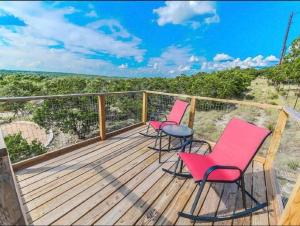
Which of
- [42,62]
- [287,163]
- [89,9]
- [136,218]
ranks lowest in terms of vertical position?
[287,163]

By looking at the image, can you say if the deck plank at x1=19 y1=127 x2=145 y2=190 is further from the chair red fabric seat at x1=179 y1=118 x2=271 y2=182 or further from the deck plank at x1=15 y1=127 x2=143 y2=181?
the chair red fabric seat at x1=179 y1=118 x2=271 y2=182

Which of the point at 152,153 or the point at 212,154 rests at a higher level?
the point at 212,154

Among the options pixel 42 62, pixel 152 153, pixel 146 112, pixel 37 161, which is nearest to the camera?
pixel 37 161

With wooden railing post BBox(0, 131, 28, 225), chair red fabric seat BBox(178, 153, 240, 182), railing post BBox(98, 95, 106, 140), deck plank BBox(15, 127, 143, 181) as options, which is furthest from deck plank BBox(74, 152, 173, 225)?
railing post BBox(98, 95, 106, 140)

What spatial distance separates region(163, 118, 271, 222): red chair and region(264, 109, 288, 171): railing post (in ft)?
2.52

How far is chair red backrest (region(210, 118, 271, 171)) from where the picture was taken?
197cm

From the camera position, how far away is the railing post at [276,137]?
2.61 m

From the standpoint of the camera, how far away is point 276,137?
2705 millimetres

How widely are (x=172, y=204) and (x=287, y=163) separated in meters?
4.02

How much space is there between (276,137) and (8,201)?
123 inches

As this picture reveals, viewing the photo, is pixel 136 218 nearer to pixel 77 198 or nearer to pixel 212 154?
pixel 77 198

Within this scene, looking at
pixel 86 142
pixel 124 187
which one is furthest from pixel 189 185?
pixel 86 142

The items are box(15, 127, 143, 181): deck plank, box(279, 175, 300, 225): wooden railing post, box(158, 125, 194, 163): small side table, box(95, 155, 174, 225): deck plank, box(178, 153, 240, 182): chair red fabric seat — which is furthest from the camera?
box(158, 125, 194, 163): small side table

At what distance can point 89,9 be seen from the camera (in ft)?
10.4
